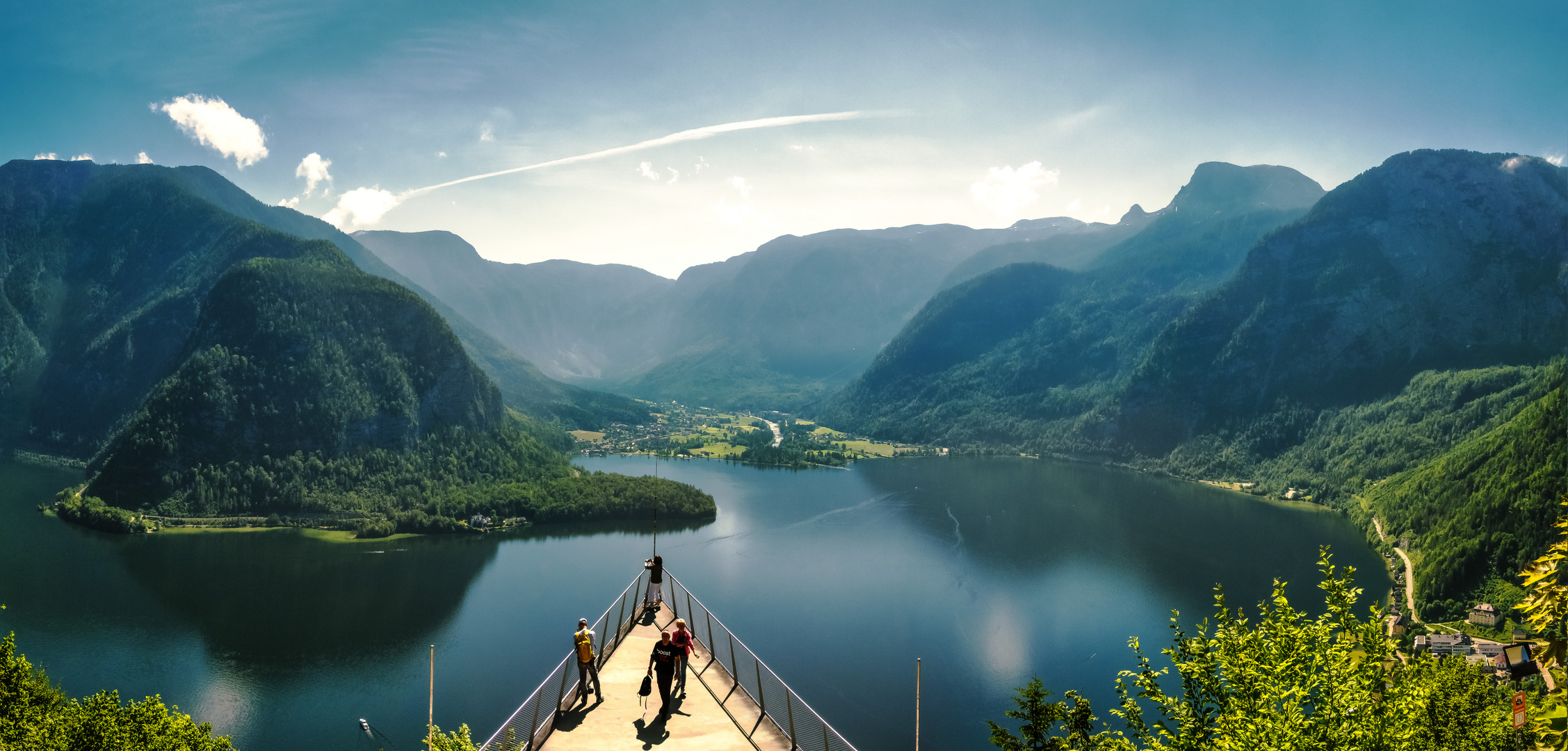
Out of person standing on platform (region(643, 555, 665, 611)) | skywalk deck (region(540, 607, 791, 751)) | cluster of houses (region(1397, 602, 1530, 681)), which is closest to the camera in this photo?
skywalk deck (region(540, 607, 791, 751))

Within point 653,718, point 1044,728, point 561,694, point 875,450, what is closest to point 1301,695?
point 1044,728

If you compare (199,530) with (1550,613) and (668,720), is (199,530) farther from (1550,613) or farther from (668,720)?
(1550,613)

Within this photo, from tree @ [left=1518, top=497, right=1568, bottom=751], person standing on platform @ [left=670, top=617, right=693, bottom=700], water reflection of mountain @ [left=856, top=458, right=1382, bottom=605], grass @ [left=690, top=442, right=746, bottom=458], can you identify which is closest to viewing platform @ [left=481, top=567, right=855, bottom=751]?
person standing on platform @ [left=670, top=617, right=693, bottom=700]

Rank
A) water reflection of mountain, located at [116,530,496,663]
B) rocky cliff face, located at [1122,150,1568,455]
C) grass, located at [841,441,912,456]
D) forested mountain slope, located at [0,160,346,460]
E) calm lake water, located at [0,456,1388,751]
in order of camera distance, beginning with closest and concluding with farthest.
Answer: calm lake water, located at [0,456,1388,751] < water reflection of mountain, located at [116,530,496,663] < rocky cliff face, located at [1122,150,1568,455] < forested mountain slope, located at [0,160,346,460] < grass, located at [841,441,912,456]

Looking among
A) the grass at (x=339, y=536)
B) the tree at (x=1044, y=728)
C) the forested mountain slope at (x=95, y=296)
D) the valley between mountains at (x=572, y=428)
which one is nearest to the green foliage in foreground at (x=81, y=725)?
the tree at (x=1044, y=728)

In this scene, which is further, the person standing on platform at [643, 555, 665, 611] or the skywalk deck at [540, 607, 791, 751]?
the person standing on platform at [643, 555, 665, 611]

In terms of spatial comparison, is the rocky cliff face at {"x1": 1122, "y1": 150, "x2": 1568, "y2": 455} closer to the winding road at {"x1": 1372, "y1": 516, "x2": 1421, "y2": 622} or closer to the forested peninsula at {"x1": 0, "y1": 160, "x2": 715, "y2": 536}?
the winding road at {"x1": 1372, "y1": 516, "x2": 1421, "y2": 622}

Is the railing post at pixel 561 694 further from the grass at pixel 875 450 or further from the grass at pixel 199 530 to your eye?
the grass at pixel 875 450
